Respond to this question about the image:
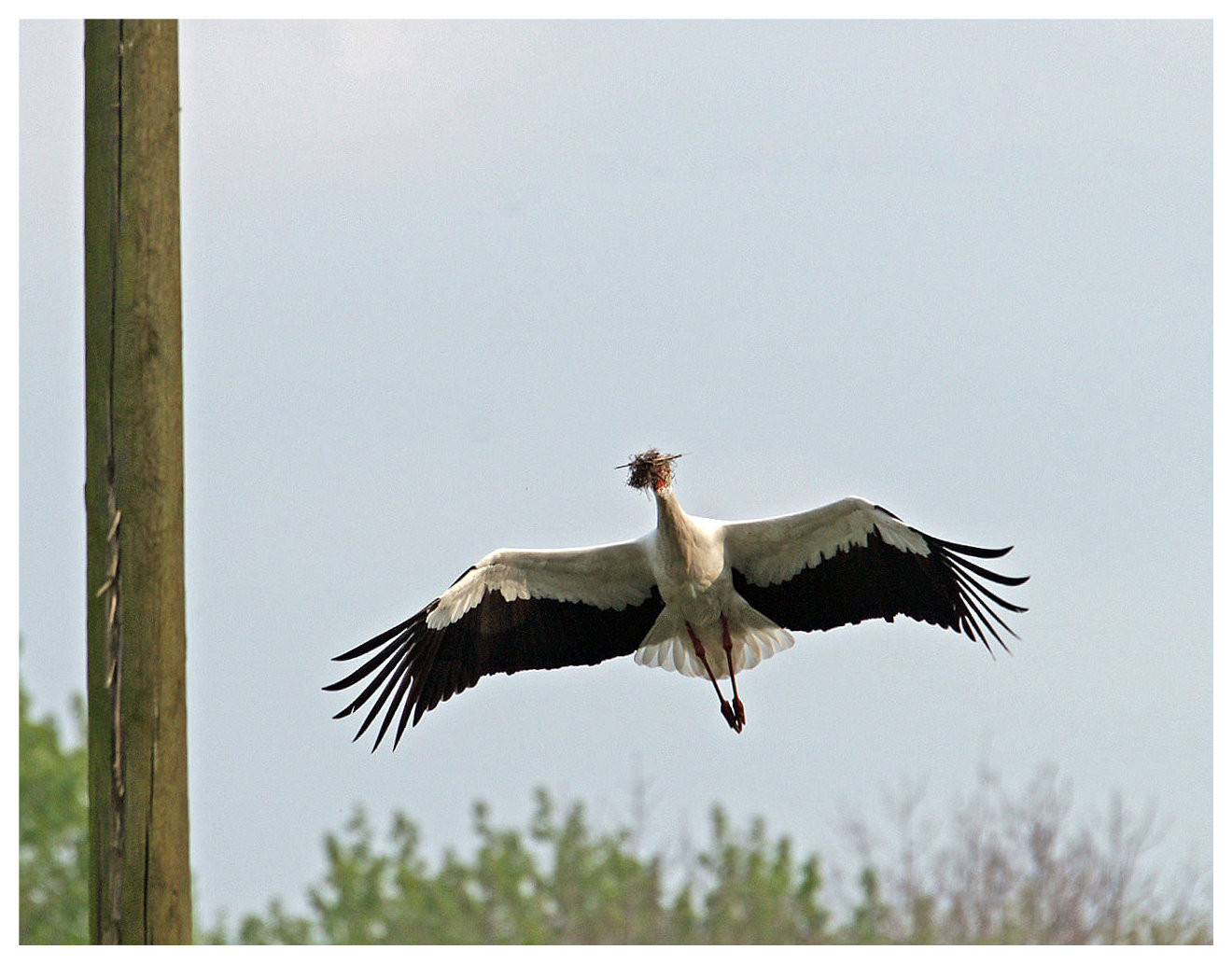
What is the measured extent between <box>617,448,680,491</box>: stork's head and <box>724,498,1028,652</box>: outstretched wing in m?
0.50

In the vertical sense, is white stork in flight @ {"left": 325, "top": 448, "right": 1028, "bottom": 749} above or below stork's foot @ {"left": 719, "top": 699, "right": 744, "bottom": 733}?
above

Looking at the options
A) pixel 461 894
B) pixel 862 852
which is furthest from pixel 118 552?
pixel 461 894

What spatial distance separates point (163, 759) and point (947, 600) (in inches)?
118

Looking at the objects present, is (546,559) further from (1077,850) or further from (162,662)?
(1077,850)

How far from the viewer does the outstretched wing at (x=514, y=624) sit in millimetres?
5848

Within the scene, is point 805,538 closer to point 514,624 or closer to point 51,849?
point 514,624

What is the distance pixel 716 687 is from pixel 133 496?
287 centimetres

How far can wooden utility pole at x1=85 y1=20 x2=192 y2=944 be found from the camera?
3.66m

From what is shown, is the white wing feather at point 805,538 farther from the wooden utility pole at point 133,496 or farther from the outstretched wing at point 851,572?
the wooden utility pole at point 133,496

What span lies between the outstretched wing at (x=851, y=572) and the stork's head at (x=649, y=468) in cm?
50

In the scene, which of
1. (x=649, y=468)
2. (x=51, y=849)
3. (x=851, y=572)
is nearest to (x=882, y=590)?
(x=851, y=572)

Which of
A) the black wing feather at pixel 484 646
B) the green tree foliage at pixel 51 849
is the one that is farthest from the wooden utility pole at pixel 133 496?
the green tree foliage at pixel 51 849

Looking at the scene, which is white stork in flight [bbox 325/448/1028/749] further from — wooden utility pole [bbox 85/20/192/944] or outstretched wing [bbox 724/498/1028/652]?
wooden utility pole [bbox 85/20/192/944]

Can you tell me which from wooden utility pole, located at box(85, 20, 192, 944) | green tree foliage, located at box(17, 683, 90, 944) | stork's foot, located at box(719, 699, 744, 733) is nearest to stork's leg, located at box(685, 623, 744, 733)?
stork's foot, located at box(719, 699, 744, 733)
